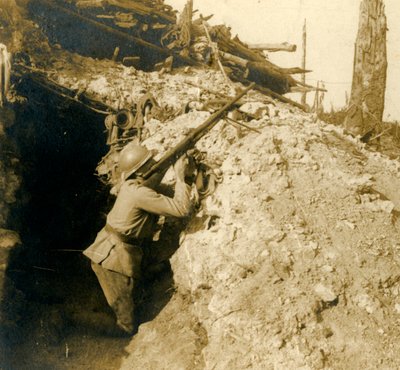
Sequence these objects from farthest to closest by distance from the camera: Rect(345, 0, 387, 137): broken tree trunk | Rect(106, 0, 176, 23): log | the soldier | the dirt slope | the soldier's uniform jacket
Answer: Rect(345, 0, 387, 137): broken tree trunk < Rect(106, 0, 176, 23): log < the soldier < the soldier's uniform jacket < the dirt slope

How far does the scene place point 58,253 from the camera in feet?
18.6

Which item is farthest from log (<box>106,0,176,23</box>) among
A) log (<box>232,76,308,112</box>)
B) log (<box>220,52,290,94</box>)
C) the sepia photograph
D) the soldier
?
the soldier

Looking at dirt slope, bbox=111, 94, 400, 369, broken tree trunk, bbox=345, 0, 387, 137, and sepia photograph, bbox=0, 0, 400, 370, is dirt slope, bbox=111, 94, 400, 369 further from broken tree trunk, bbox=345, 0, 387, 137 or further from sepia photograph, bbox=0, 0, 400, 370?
broken tree trunk, bbox=345, 0, 387, 137

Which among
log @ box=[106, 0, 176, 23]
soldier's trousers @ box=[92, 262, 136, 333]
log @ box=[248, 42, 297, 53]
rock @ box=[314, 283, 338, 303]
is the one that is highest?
log @ box=[106, 0, 176, 23]

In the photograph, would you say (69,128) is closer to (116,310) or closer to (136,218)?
(136,218)

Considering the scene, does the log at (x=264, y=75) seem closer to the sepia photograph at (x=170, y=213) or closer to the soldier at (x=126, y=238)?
the sepia photograph at (x=170, y=213)

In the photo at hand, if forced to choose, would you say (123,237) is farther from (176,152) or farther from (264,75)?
(264,75)

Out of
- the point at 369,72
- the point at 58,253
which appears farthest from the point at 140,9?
the point at 369,72

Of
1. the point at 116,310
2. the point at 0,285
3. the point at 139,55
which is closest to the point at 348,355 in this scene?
the point at 116,310

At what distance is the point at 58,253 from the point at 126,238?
1.93 meters

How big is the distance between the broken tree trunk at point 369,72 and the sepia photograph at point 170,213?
1534 millimetres

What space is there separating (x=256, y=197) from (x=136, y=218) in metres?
1.23

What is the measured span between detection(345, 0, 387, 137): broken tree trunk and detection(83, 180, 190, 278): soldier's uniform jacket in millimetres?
4650

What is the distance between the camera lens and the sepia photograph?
345cm
